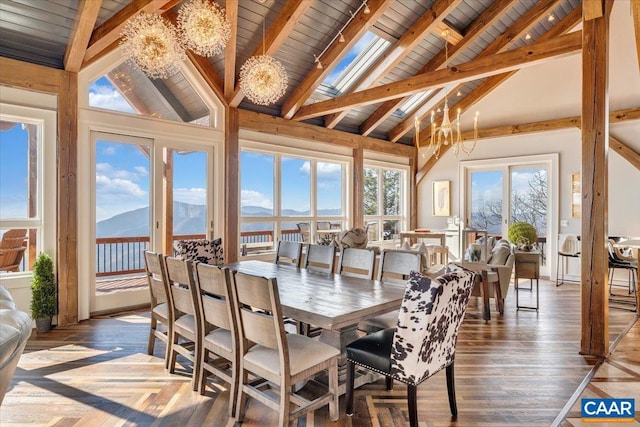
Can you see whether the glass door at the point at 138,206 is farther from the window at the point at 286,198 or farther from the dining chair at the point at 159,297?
the dining chair at the point at 159,297

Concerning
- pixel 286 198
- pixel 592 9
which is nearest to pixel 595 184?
pixel 592 9

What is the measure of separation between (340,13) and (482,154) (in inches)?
178

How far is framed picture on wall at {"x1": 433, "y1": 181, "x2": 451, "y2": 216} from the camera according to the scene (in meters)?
8.60

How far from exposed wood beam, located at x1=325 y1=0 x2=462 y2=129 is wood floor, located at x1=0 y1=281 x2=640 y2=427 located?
4077mm

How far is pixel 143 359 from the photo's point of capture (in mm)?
3305

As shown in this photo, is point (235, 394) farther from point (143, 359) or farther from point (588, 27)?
point (588, 27)

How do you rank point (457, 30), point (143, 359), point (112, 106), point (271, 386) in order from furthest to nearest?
point (457, 30) < point (112, 106) < point (143, 359) < point (271, 386)

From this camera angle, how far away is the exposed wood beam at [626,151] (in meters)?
6.30

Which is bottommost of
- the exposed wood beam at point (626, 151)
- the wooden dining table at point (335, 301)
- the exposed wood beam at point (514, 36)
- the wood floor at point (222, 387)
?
the wood floor at point (222, 387)

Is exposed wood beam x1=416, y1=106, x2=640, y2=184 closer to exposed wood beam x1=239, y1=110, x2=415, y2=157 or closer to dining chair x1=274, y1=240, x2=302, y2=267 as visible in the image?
exposed wood beam x1=239, y1=110, x2=415, y2=157

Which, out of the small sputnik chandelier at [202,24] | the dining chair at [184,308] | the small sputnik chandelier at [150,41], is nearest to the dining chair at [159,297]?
the dining chair at [184,308]

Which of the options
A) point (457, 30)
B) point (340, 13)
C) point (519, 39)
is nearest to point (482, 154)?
point (519, 39)

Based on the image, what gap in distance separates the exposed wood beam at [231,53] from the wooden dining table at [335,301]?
2771mm

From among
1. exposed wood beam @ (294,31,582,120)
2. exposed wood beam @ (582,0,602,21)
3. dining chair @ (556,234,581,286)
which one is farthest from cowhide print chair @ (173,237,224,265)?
dining chair @ (556,234,581,286)
